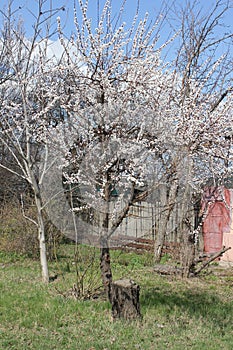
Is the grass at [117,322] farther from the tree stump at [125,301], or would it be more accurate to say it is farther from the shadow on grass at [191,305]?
the tree stump at [125,301]

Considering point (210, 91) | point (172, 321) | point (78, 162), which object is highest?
point (210, 91)

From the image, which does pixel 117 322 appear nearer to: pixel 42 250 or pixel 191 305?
pixel 191 305

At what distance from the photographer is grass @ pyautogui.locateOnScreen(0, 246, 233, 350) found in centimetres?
362

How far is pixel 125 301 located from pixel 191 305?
42.4 inches

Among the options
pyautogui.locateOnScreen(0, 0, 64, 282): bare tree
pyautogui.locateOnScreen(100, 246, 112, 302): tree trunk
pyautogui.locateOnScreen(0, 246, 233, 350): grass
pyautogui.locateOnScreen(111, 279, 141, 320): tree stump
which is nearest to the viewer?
pyautogui.locateOnScreen(0, 246, 233, 350): grass

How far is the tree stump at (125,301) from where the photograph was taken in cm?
415

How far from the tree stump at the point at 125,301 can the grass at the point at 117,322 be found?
0.35 feet

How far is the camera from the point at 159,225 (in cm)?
840

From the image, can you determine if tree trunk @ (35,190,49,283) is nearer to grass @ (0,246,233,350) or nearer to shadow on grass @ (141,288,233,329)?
grass @ (0,246,233,350)

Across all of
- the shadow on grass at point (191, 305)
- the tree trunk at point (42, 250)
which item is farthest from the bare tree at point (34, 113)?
the shadow on grass at point (191, 305)

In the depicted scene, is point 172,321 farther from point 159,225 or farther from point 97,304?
point 159,225

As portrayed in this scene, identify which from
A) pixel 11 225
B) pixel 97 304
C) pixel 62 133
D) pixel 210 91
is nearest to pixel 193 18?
pixel 210 91

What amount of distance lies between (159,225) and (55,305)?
415cm

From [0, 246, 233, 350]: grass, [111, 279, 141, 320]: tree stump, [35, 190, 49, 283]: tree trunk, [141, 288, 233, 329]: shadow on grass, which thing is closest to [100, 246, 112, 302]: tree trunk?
[0, 246, 233, 350]: grass
